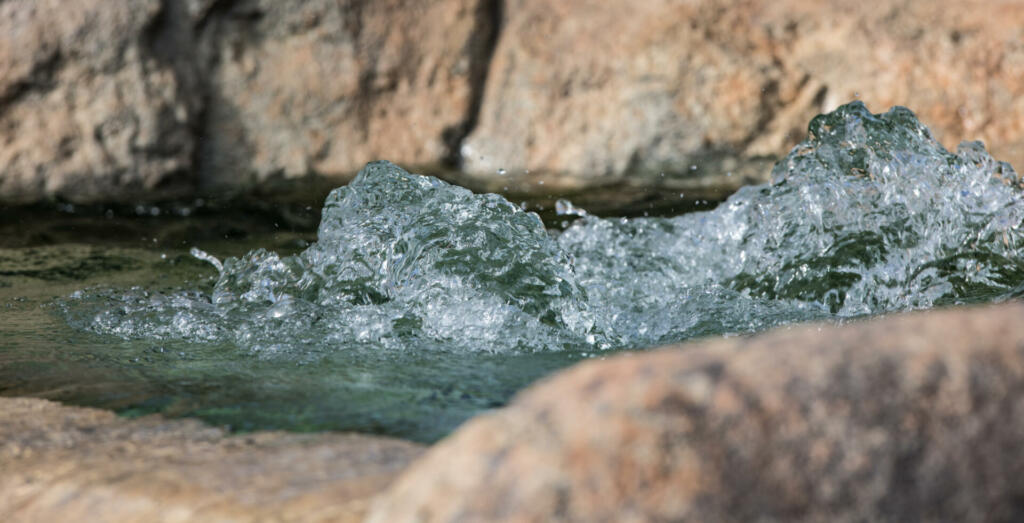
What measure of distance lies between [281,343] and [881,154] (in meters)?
1.71

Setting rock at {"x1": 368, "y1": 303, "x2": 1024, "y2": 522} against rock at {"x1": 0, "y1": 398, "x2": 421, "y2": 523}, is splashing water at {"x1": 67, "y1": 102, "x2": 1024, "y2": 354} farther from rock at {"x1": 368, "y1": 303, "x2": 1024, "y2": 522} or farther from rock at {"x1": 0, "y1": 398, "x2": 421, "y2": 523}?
rock at {"x1": 368, "y1": 303, "x2": 1024, "y2": 522}

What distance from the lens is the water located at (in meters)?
2.14

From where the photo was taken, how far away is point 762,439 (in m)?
0.93

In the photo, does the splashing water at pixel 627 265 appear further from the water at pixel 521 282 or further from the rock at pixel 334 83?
the rock at pixel 334 83

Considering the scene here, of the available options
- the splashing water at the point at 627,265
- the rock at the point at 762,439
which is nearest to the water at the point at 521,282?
the splashing water at the point at 627,265

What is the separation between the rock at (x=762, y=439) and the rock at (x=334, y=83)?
388cm

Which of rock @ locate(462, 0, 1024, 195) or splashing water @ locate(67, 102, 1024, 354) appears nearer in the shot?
splashing water @ locate(67, 102, 1024, 354)

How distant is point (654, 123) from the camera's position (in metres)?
4.61

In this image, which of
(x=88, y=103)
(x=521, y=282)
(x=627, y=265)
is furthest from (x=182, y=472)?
(x=88, y=103)

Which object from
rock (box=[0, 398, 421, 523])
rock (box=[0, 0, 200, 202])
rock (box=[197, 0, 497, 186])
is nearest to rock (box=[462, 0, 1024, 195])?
rock (box=[197, 0, 497, 186])

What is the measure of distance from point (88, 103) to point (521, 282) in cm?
260

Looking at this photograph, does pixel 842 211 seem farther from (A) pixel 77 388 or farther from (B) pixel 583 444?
(B) pixel 583 444

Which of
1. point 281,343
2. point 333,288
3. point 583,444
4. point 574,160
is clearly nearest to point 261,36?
point 574,160

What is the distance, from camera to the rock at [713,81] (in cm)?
434
